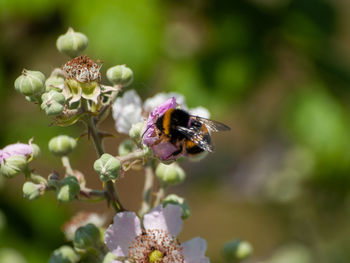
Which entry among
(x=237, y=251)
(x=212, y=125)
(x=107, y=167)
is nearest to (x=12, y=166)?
(x=107, y=167)

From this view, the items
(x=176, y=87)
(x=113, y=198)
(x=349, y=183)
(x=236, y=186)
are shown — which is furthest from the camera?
(x=236, y=186)

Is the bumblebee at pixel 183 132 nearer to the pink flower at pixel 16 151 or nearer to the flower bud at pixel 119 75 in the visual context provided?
the flower bud at pixel 119 75

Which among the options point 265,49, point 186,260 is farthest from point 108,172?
point 265,49

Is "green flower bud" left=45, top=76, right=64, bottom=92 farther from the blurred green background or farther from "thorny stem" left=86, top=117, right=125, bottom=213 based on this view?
the blurred green background

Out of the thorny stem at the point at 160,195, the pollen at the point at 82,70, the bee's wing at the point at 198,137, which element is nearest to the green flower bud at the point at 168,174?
the thorny stem at the point at 160,195

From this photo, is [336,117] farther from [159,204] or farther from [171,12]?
[159,204]

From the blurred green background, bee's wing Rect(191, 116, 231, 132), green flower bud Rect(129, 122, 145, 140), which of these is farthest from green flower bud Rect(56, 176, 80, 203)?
the blurred green background
